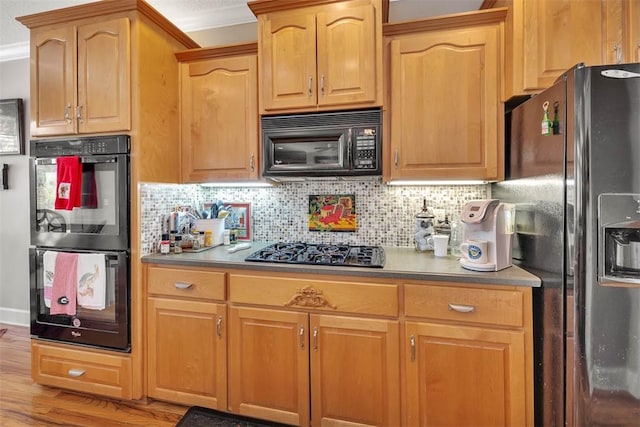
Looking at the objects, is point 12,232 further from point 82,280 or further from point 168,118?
point 168,118

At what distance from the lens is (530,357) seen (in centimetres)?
137

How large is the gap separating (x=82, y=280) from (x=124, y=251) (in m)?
0.34

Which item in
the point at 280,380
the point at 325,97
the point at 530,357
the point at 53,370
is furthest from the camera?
the point at 53,370

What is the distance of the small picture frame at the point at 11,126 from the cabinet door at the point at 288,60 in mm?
2715

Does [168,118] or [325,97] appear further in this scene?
[168,118]

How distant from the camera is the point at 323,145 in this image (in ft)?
6.08

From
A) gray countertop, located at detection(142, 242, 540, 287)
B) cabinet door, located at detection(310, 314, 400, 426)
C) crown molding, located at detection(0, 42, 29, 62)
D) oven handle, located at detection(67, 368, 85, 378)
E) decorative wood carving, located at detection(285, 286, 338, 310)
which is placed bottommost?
oven handle, located at detection(67, 368, 85, 378)

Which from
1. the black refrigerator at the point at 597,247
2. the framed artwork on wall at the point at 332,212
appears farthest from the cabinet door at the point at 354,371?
the framed artwork on wall at the point at 332,212

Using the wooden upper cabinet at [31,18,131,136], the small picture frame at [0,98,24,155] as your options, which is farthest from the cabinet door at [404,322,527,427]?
the small picture frame at [0,98,24,155]

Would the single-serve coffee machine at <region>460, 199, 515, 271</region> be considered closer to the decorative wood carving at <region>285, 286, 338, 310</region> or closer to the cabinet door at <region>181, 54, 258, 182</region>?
the decorative wood carving at <region>285, 286, 338, 310</region>

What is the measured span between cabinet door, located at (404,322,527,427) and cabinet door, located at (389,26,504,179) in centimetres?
83

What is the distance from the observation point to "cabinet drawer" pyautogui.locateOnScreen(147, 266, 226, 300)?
173cm

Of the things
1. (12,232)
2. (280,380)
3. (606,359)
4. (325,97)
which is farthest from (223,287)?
(12,232)

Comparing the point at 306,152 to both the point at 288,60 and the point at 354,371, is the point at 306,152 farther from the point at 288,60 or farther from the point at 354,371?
the point at 354,371
